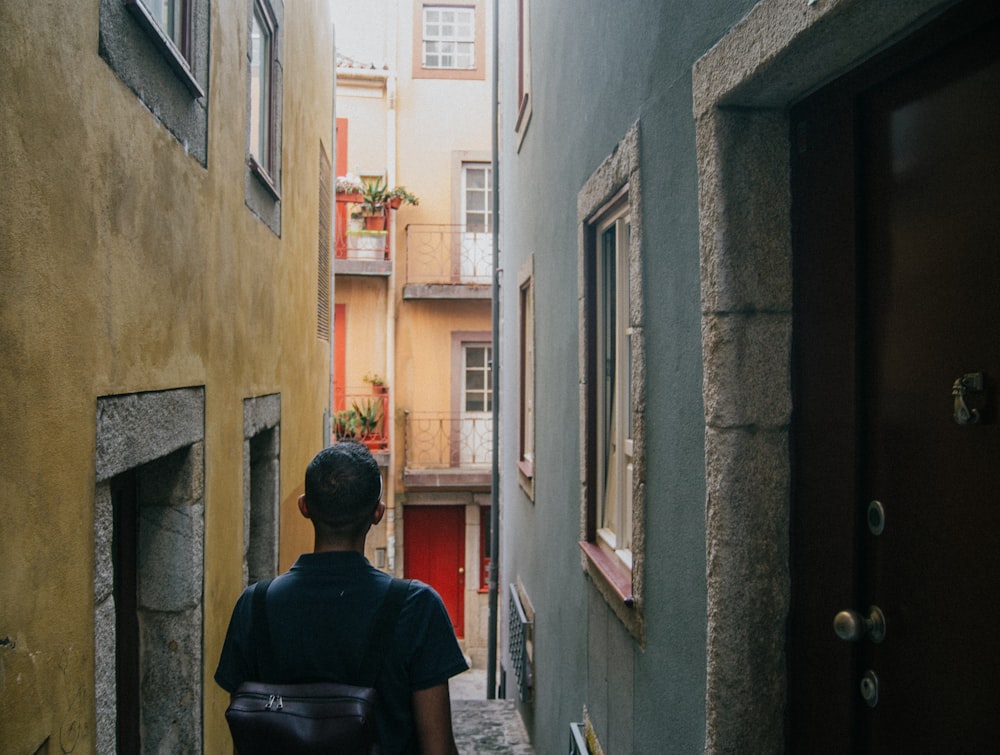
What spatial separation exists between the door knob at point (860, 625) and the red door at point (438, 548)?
43.9ft

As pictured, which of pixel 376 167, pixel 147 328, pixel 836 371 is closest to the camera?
pixel 836 371

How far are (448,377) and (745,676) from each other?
1306 centimetres

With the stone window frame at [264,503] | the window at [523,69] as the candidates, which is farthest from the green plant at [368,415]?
the stone window frame at [264,503]

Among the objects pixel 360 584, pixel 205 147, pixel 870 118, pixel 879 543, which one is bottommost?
pixel 360 584

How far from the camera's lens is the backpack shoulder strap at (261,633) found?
2.12 m

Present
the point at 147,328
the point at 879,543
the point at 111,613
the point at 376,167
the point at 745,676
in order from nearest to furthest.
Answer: the point at 879,543 → the point at 745,676 → the point at 111,613 → the point at 147,328 → the point at 376,167

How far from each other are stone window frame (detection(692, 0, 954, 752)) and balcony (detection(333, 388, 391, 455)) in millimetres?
12406

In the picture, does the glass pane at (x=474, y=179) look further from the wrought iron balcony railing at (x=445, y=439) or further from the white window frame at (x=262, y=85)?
the white window frame at (x=262, y=85)

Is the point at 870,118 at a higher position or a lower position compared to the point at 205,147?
lower

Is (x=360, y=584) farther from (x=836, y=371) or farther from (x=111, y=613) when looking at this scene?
(x=836, y=371)

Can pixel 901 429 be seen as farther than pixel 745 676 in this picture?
No

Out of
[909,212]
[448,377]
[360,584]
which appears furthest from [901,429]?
[448,377]

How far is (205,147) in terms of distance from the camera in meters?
3.96

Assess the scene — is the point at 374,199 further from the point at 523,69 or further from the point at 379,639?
the point at 379,639
